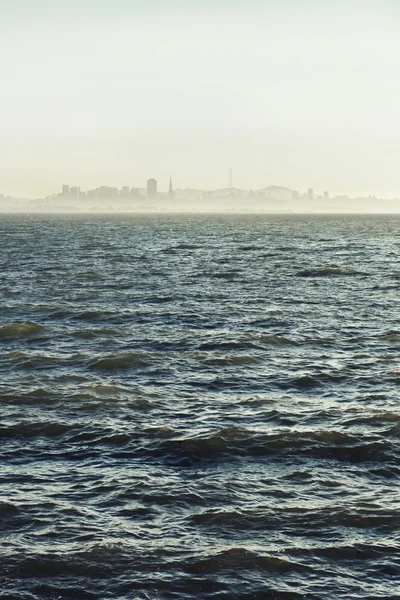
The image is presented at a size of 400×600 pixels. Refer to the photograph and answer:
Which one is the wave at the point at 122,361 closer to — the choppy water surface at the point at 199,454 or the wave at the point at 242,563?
the choppy water surface at the point at 199,454

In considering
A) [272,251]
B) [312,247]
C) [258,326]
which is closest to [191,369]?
[258,326]

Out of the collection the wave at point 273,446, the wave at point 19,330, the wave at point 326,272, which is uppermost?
the wave at point 326,272

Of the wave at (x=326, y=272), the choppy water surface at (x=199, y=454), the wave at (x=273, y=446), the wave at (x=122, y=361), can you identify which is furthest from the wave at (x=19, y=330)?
the wave at (x=326, y=272)

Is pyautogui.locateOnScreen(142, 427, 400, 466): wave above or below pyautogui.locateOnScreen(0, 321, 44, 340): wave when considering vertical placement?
below

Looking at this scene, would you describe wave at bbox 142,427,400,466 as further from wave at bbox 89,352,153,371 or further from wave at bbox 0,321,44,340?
wave at bbox 0,321,44,340

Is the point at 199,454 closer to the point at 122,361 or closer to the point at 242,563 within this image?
the point at 242,563

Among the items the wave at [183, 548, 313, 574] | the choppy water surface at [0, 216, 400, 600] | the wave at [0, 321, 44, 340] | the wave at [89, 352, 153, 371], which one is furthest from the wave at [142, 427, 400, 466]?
the wave at [0, 321, 44, 340]

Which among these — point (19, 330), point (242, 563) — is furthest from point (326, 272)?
point (242, 563)

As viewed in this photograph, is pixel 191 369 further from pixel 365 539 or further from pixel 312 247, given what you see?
pixel 312 247
